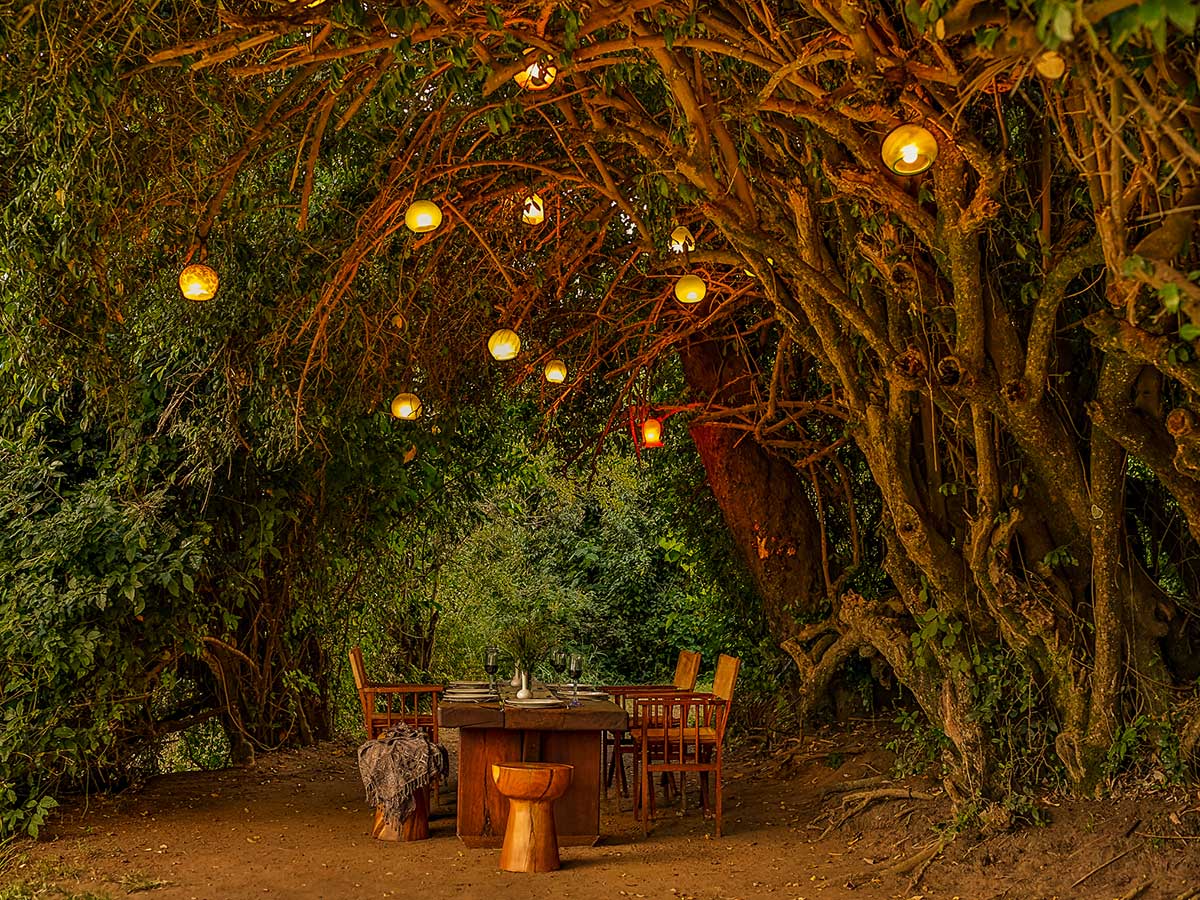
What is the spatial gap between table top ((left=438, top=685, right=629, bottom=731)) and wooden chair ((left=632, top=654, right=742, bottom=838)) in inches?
13.5

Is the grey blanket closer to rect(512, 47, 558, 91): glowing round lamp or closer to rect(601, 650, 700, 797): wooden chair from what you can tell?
rect(601, 650, 700, 797): wooden chair

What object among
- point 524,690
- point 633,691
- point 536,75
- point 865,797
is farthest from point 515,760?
point 536,75

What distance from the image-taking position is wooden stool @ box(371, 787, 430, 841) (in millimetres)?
6148

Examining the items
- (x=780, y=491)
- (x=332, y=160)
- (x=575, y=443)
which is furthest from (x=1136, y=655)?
(x=575, y=443)

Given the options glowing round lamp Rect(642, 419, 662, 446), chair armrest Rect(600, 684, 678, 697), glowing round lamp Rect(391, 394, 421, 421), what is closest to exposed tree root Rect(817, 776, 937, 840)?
chair armrest Rect(600, 684, 678, 697)

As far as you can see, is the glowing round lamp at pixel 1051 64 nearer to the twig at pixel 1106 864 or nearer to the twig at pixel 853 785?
the twig at pixel 1106 864

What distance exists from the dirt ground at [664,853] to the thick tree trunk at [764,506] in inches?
51.9

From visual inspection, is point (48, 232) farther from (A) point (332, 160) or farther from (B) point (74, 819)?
(B) point (74, 819)

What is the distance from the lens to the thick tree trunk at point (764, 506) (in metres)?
8.31

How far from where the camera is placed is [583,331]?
25.9 feet

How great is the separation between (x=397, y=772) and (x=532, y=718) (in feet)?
2.83

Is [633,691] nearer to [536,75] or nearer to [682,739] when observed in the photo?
[682,739]

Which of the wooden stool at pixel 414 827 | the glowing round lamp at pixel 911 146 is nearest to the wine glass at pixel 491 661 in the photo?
the wooden stool at pixel 414 827

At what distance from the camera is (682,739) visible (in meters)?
6.32
